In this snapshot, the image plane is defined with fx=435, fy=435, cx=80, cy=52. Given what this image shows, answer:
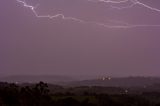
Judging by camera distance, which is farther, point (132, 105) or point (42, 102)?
point (132, 105)

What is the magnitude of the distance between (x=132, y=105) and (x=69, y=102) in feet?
64.1

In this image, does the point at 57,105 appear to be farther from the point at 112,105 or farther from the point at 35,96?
the point at 112,105

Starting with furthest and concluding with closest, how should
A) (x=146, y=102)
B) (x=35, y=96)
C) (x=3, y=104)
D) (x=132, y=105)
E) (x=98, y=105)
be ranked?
(x=146, y=102), (x=132, y=105), (x=98, y=105), (x=35, y=96), (x=3, y=104)

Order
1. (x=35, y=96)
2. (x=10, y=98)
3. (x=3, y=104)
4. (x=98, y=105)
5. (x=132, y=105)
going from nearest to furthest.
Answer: (x=3, y=104) < (x=10, y=98) < (x=35, y=96) < (x=98, y=105) < (x=132, y=105)

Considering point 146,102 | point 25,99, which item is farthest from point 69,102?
point 146,102

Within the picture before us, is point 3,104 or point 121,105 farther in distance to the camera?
point 121,105

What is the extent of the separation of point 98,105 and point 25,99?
1440cm

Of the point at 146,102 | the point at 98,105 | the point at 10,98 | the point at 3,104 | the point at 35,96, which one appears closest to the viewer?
the point at 3,104

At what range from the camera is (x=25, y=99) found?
65250mm

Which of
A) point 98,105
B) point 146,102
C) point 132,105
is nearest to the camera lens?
point 98,105

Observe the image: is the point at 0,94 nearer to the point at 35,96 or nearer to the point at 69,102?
the point at 35,96

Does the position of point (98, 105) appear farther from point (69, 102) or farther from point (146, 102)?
point (146, 102)

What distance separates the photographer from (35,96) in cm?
6831

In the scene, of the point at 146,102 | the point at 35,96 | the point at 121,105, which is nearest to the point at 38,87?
the point at 35,96
